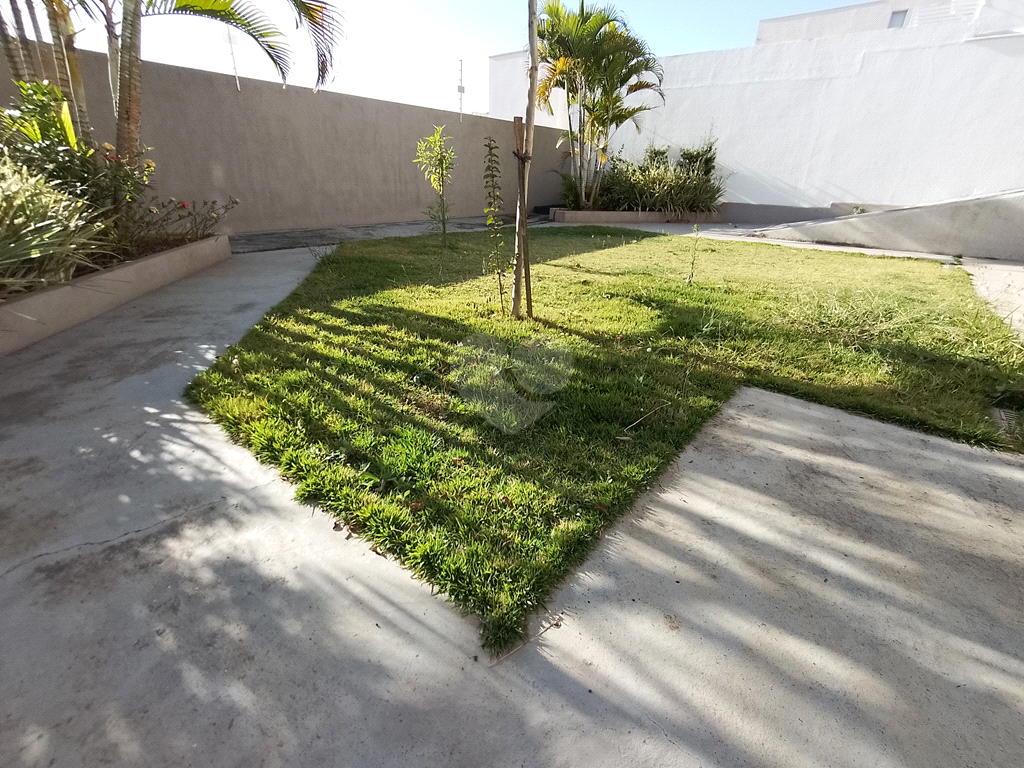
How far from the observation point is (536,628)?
1.33 m

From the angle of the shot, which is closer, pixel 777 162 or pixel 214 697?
pixel 214 697

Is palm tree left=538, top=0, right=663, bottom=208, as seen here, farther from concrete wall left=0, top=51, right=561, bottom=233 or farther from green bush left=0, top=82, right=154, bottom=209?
green bush left=0, top=82, right=154, bottom=209

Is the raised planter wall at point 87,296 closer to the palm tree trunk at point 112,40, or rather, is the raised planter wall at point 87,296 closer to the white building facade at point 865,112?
the palm tree trunk at point 112,40

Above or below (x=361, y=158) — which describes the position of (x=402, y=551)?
below

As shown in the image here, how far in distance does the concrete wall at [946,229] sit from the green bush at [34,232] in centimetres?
1080

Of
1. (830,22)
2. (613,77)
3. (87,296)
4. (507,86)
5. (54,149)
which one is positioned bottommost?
(87,296)

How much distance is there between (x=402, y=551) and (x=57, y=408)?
6.73 ft

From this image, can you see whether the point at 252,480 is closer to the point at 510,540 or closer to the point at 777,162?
the point at 510,540

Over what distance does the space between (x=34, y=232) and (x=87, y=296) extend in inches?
24.3

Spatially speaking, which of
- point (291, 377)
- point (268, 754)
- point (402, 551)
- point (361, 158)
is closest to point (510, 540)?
point (402, 551)

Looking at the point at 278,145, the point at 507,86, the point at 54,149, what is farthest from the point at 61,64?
the point at 507,86

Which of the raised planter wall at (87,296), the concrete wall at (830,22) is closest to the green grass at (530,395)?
the raised planter wall at (87,296)

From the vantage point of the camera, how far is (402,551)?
156 cm

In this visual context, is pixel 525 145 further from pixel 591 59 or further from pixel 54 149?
pixel 591 59
